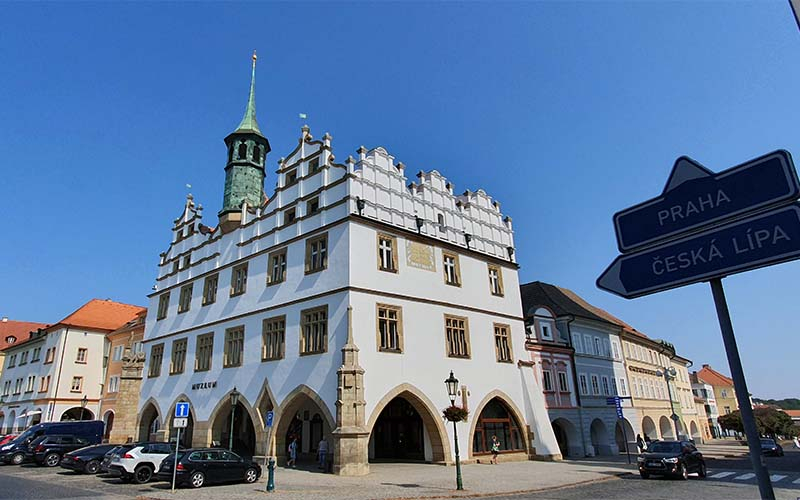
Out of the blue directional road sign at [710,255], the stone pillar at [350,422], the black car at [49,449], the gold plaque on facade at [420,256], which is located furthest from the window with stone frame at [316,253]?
the blue directional road sign at [710,255]

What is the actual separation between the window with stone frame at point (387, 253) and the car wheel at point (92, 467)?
15.7 m

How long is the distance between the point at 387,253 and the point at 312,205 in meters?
5.13

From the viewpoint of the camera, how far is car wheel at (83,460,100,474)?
22156 mm

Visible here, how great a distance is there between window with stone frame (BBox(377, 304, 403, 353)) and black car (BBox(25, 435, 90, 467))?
736 inches

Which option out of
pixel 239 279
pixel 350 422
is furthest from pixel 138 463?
pixel 239 279

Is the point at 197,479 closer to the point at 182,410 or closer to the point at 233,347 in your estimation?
the point at 182,410

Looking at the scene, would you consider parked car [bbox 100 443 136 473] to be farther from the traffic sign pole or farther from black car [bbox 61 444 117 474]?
the traffic sign pole

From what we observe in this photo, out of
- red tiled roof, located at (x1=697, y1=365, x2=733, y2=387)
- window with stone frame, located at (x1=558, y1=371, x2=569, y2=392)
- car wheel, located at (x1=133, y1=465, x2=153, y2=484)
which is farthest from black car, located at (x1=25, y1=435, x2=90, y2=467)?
red tiled roof, located at (x1=697, y1=365, x2=733, y2=387)

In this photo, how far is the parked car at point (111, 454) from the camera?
64.5 feet

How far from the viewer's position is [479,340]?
28.3 m

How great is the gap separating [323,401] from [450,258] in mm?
11208

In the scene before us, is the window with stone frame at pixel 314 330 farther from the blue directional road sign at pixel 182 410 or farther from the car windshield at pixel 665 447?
the car windshield at pixel 665 447

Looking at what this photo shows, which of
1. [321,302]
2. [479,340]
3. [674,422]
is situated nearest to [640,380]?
[674,422]

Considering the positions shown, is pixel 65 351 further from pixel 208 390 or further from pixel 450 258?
pixel 450 258
